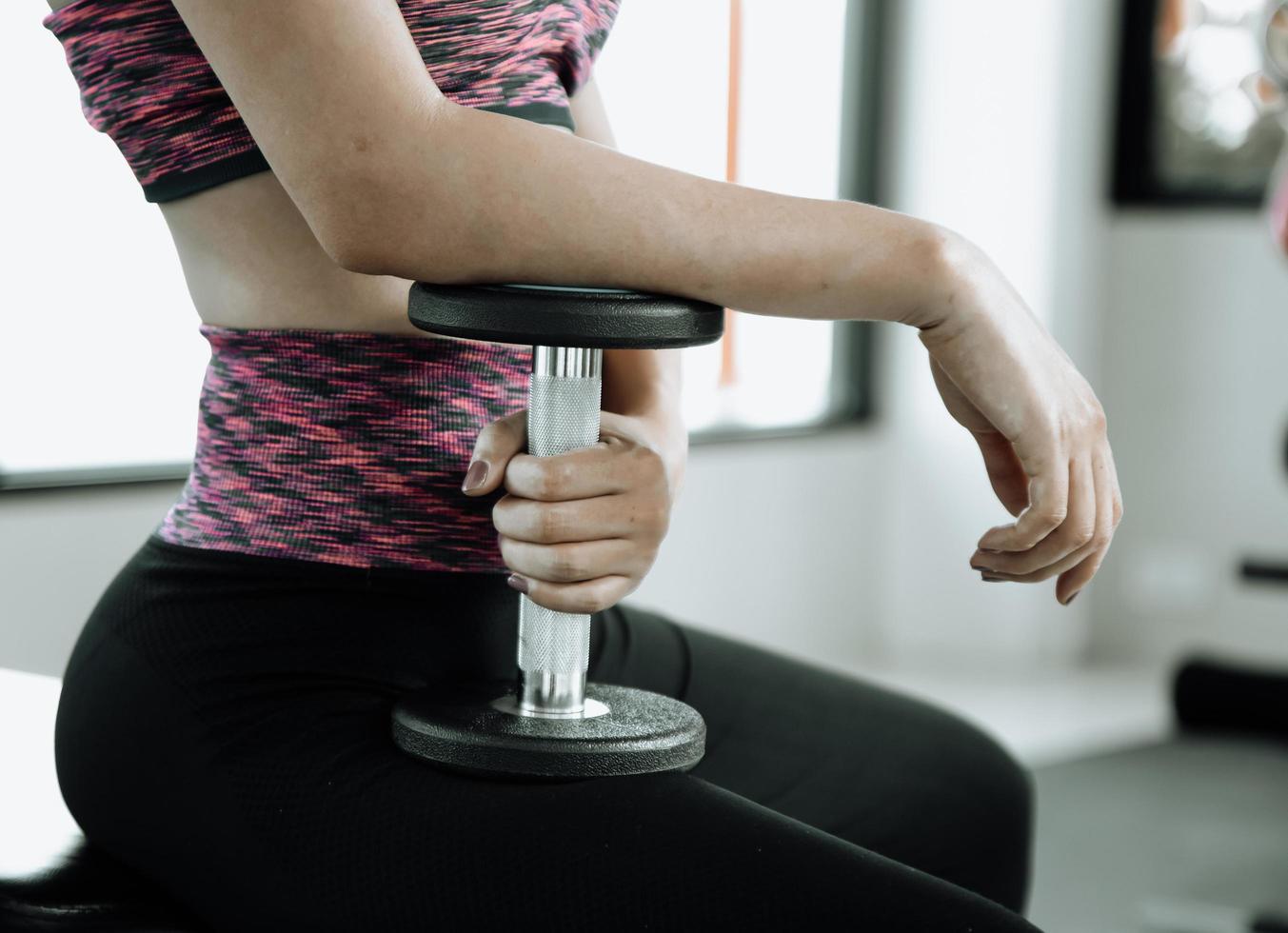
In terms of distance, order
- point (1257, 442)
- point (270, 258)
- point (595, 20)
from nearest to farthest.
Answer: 1. point (270, 258)
2. point (595, 20)
3. point (1257, 442)

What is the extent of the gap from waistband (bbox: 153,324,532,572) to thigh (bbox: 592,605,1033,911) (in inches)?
6.9

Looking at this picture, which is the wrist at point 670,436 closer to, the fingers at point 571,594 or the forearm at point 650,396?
the forearm at point 650,396

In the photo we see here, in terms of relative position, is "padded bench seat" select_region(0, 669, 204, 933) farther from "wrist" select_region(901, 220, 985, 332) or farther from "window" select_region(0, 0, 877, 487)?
"window" select_region(0, 0, 877, 487)

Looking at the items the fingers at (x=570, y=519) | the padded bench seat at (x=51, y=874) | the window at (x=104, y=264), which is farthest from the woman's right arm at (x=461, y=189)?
the window at (x=104, y=264)

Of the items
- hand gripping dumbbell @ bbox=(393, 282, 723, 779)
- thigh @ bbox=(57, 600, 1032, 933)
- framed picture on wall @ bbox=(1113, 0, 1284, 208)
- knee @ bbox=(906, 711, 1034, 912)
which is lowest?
knee @ bbox=(906, 711, 1034, 912)

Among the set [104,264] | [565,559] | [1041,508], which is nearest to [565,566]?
[565,559]

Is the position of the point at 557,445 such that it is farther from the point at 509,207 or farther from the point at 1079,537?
the point at 1079,537

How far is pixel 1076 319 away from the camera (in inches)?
131

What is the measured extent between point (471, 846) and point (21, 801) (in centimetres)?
33

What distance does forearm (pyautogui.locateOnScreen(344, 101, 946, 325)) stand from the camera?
0.69 metres

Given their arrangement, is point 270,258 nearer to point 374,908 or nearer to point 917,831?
point 374,908

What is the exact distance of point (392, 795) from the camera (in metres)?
0.70

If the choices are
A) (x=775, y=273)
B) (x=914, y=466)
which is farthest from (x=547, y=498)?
(x=914, y=466)

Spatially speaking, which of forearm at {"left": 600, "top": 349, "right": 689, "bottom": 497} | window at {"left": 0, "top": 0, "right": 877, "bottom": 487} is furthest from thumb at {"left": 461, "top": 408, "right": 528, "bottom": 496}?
window at {"left": 0, "top": 0, "right": 877, "bottom": 487}
